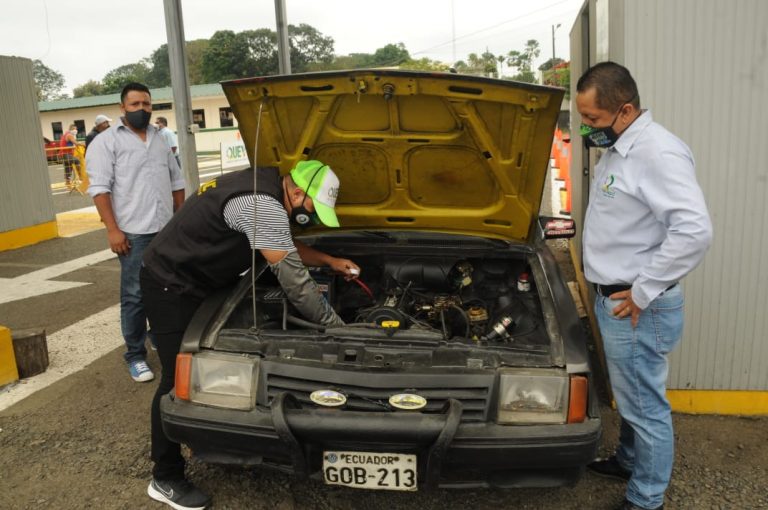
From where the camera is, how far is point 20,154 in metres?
9.18

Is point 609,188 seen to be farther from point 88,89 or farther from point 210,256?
point 88,89

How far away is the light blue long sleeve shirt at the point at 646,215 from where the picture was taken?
233 centimetres

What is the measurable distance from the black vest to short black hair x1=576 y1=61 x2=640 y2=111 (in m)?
1.48

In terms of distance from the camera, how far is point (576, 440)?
8.00ft

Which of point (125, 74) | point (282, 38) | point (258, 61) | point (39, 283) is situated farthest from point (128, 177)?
point (125, 74)

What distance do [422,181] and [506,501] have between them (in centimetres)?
177

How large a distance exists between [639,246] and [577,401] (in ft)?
2.23

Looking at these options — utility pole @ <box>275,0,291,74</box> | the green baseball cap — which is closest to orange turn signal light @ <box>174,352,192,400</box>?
the green baseball cap

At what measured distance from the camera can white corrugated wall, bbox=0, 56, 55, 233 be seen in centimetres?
893

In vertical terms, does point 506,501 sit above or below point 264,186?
below

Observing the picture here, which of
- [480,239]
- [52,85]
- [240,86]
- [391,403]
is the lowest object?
[391,403]

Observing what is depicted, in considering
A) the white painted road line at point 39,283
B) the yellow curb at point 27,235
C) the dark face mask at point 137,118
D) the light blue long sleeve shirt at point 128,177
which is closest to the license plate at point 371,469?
the light blue long sleeve shirt at point 128,177

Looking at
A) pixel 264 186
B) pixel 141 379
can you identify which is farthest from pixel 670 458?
pixel 141 379

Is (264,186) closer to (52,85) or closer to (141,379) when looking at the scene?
(141,379)
